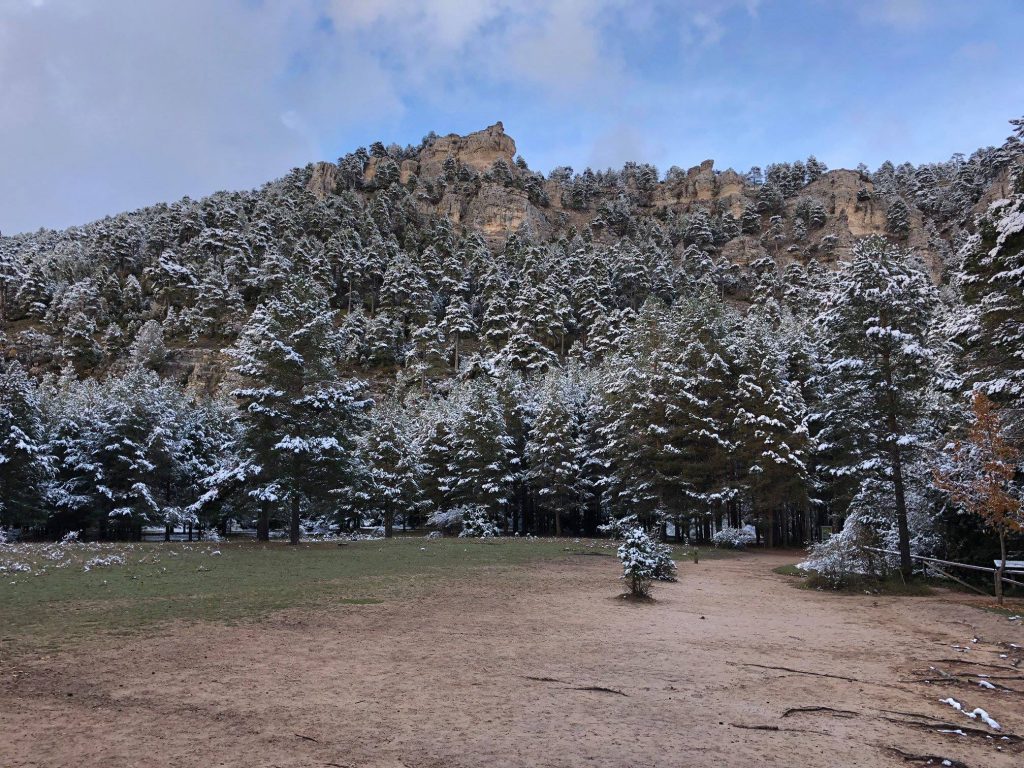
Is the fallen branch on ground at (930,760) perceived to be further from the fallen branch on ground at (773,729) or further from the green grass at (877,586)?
the green grass at (877,586)

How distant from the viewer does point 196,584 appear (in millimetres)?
14344

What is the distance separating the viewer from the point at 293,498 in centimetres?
2758

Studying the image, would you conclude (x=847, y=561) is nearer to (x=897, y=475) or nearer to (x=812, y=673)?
(x=897, y=475)

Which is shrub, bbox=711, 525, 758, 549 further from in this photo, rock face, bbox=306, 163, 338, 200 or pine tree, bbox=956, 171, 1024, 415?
rock face, bbox=306, 163, 338, 200

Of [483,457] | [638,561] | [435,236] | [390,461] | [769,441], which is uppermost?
[435,236]

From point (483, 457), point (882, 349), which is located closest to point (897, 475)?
A: point (882, 349)

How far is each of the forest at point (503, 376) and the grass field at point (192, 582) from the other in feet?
19.2

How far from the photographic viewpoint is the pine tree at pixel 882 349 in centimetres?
1900

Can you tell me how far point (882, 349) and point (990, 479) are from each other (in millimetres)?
6329

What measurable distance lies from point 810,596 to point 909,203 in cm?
13537

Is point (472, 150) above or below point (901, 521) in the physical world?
above

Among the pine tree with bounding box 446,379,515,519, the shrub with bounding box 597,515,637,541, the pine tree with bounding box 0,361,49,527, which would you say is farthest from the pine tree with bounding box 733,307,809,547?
the pine tree with bounding box 0,361,49,527

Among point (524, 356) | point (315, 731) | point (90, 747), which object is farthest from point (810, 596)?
point (524, 356)

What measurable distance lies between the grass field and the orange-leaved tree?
13679 mm
